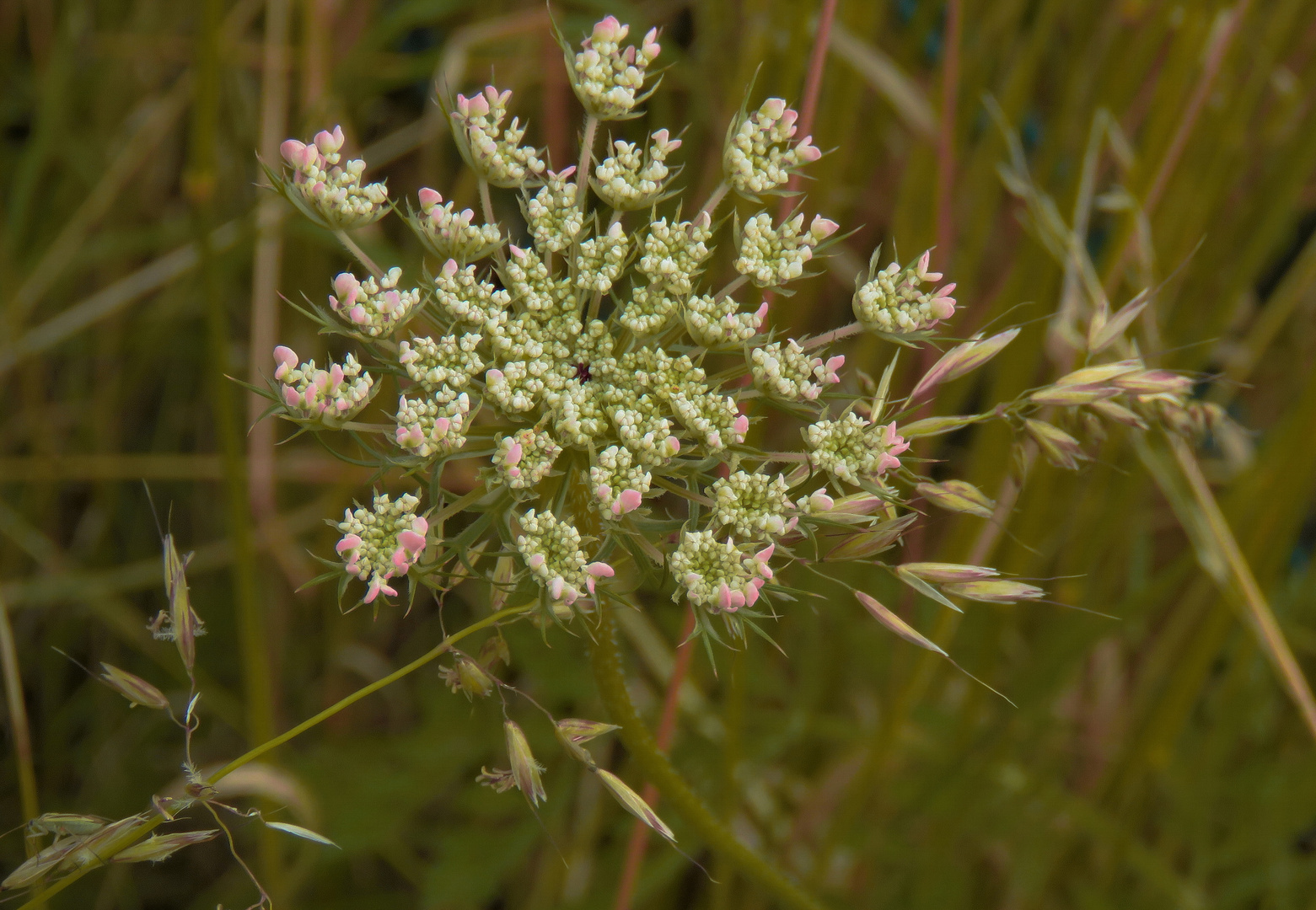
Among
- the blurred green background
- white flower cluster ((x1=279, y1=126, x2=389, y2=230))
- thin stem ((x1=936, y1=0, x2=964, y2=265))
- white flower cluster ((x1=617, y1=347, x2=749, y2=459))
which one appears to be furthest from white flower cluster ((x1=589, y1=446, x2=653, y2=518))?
thin stem ((x1=936, y1=0, x2=964, y2=265))

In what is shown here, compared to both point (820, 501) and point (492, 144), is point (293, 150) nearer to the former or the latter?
point (492, 144)

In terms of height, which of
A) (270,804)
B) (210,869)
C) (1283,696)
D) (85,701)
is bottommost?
(210,869)

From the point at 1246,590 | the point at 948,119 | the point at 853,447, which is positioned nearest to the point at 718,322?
the point at 853,447

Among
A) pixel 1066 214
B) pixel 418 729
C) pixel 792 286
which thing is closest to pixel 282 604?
pixel 418 729

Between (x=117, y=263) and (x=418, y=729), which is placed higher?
(x=117, y=263)

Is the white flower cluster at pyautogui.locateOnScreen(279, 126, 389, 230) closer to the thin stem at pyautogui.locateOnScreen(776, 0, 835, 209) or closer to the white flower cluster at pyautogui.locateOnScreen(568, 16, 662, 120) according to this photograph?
the white flower cluster at pyautogui.locateOnScreen(568, 16, 662, 120)

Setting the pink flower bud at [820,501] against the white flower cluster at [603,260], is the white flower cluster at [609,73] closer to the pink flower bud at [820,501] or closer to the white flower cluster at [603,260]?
the white flower cluster at [603,260]

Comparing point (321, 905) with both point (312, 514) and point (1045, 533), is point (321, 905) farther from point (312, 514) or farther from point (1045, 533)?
point (1045, 533)

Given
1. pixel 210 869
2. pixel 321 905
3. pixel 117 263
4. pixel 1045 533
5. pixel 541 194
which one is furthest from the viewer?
pixel 117 263
